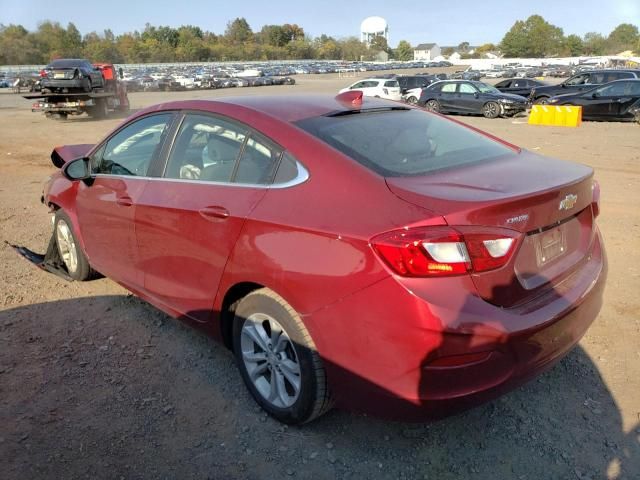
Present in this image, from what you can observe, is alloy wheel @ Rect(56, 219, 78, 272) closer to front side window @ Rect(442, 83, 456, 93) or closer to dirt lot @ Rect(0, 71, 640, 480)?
dirt lot @ Rect(0, 71, 640, 480)

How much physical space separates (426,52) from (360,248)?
173629 millimetres

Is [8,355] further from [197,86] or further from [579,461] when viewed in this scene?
[197,86]

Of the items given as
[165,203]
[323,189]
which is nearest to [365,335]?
[323,189]

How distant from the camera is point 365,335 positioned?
2262mm

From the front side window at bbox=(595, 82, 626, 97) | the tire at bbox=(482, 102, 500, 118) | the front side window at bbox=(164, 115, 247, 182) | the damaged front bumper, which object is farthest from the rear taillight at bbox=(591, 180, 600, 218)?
the tire at bbox=(482, 102, 500, 118)

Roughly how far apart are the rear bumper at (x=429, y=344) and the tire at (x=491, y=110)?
63.7ft

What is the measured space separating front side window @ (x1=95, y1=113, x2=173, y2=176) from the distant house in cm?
16712

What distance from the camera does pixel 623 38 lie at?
463 ft

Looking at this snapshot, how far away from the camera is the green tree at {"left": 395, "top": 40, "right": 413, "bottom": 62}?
159m

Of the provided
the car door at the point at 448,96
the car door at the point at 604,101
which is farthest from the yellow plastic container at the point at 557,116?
the car door at the point at 448,96

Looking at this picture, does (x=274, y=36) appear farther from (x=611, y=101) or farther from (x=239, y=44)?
(x=611, y=101)

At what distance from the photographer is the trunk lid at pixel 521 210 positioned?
2221 mm

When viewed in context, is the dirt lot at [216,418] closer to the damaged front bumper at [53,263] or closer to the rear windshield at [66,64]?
the damaged front bumper at [53,263]

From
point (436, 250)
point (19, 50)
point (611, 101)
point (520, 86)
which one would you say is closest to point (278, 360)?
point (436, 250)
